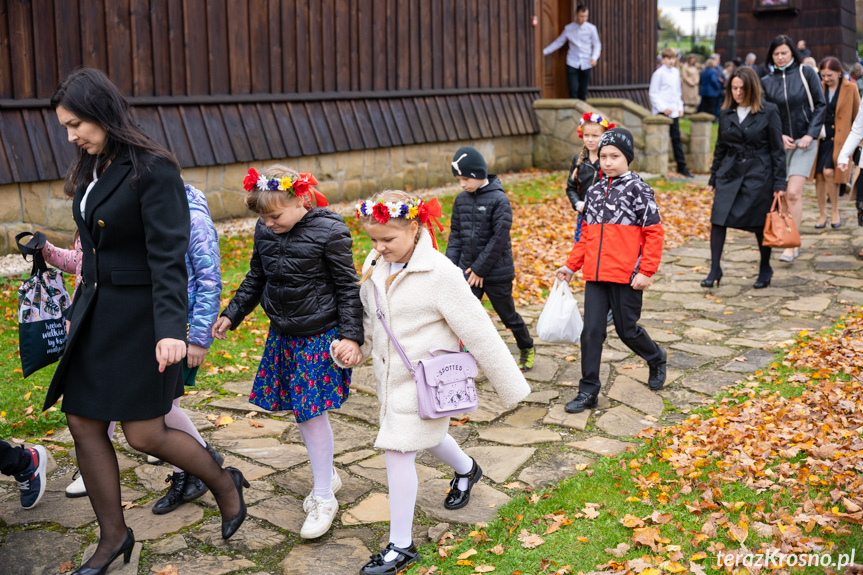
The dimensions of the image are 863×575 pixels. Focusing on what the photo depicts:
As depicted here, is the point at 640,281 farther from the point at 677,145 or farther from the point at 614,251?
the point at 677,145

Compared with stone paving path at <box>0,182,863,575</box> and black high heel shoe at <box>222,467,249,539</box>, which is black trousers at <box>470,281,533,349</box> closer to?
stone paving path at <box>0,182,863,575</box>

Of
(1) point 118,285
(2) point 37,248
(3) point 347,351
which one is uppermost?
(2) point 37,248

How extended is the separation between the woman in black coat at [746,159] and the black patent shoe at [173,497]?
604 cm

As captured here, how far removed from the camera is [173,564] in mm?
3791

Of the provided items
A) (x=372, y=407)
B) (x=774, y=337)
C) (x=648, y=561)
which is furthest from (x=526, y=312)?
(x=648, y=561)

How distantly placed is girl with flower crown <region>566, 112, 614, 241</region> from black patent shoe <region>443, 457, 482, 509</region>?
8.37 ft

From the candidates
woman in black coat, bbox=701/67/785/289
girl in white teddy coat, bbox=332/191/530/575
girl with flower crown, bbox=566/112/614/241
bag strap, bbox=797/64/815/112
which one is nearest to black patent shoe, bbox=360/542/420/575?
girl in white teddy coat, bbox=332/191/530/575

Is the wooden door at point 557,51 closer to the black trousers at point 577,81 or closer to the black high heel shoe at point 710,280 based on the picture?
the black trousers at point 577,81

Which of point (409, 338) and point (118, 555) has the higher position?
point (409, 338)

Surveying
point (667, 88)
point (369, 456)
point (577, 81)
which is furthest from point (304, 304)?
point (577, 81)

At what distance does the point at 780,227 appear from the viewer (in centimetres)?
810

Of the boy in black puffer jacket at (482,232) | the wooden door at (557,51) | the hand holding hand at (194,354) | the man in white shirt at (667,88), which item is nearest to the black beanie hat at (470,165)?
the boy in black puffer jacket at (482,232)

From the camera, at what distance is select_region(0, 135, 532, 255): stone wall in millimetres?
8922

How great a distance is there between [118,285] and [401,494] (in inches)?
56.5
